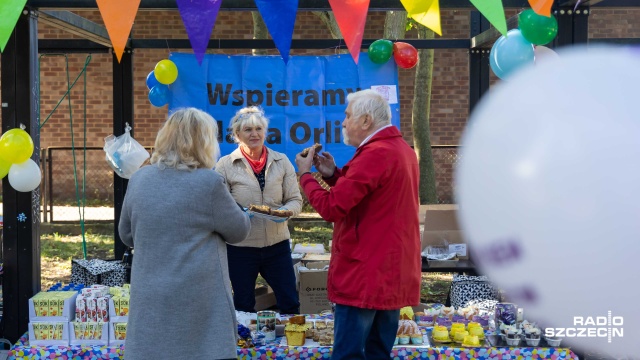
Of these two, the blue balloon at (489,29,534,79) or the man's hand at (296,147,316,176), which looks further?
the blue balloon at (489,29,534,79)

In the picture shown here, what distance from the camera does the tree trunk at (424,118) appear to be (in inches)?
385

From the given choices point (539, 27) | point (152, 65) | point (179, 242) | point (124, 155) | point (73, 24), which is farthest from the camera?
Answer: point (152, 65)

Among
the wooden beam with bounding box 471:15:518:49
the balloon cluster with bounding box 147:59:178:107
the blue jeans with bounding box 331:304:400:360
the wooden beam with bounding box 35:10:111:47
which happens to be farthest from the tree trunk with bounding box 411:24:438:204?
the blue jeans with bounding box 331:304:400:360

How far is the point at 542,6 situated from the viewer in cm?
383

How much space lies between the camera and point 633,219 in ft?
13.6

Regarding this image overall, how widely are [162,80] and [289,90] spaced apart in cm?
103

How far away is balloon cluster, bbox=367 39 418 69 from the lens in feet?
19.7

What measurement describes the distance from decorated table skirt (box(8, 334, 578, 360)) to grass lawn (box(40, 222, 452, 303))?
293 cm

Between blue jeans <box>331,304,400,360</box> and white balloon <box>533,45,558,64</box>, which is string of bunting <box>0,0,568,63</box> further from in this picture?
blue jeans <box>331,304,400,360</box>

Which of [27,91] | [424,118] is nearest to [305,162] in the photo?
[27,91]

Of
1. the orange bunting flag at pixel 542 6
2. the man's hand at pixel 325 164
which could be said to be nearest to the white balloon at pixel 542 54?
the orange bunting flag at pixel 542 6

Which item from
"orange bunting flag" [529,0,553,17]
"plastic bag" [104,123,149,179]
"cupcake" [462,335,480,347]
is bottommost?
"cupcake" [462,335,480,347]

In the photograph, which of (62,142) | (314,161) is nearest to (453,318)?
(314,161)

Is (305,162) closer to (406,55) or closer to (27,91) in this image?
(27,91)
